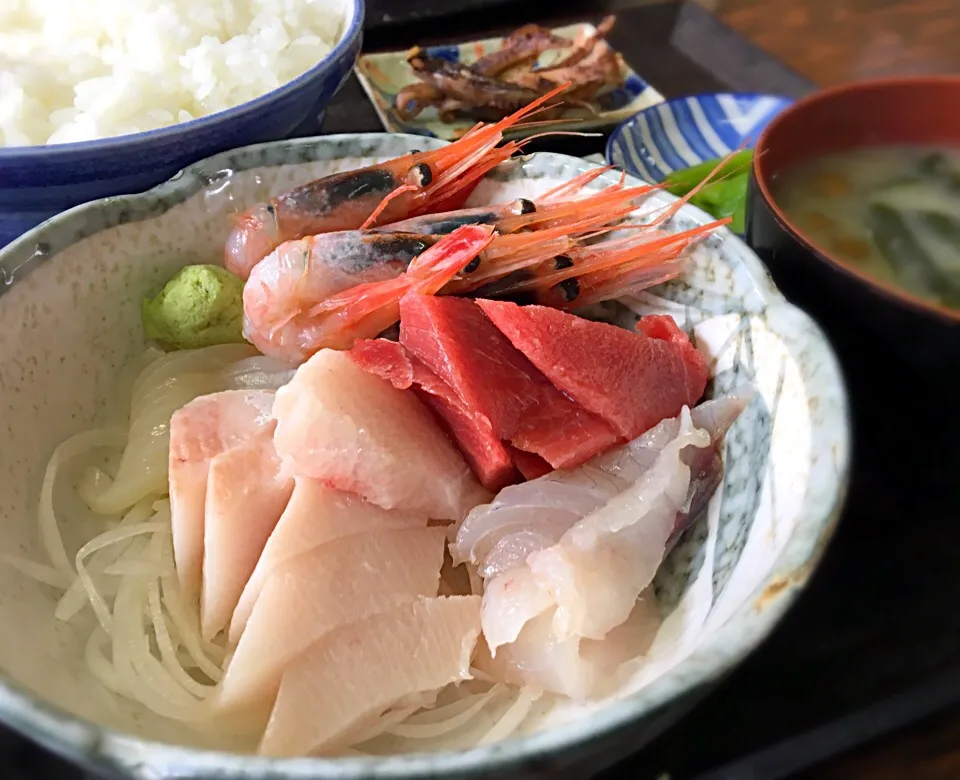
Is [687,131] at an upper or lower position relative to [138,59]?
lower

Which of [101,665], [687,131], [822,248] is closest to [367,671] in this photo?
[101,665]

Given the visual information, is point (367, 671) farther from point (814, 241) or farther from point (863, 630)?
point (814, 241)

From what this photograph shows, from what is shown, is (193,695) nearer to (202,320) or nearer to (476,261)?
(202,320)

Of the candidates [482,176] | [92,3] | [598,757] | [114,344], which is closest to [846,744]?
[598,757]

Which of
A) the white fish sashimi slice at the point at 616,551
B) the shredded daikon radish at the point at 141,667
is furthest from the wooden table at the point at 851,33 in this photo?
the shredded daikon radish at the point at 141,667

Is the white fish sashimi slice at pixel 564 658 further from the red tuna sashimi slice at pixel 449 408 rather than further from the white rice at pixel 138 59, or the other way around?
the white rice at pixel 138 59

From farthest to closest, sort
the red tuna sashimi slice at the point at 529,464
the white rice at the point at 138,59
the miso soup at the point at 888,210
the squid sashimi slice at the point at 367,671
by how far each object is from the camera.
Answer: the white rice at the point at 138,59 → the miso soup at the point at 888,210 → the red tuna sashimi slice at the point at 529,464 → the squid sashimi slice at the point at 367,671
